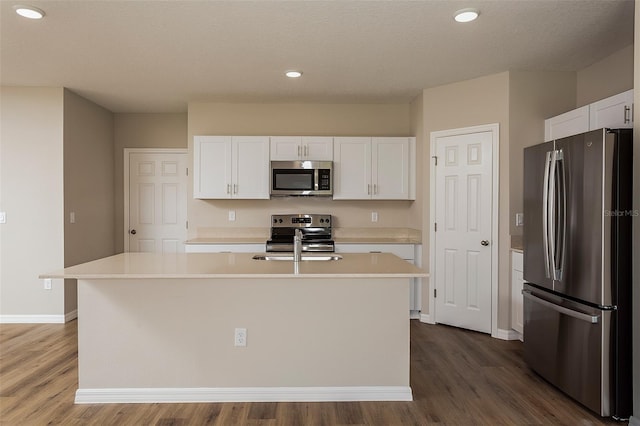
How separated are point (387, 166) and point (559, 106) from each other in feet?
6.00

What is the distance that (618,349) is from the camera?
2.54 m

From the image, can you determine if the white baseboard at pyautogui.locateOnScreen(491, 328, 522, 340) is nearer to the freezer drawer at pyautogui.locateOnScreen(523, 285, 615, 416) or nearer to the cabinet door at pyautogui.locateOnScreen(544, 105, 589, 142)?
the freezer drawer at pyautogui.locateOnScreen(523, 285, 615, 416)

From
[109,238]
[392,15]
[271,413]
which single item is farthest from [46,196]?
[392,15]

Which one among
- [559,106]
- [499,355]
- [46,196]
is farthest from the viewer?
[46,196]

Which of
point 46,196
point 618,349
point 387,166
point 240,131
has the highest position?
point 240,131

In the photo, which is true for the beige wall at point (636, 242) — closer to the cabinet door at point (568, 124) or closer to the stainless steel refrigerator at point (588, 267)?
the stainless steel refrigerator at point (588, 267)

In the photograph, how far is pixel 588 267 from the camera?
2.62 m

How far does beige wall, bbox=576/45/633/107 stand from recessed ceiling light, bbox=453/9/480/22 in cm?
153

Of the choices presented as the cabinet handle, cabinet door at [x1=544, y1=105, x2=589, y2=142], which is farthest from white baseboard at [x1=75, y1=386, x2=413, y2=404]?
cabinet door at [x1=544, y1=105, x2=589, y2=142]

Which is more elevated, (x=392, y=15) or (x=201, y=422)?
(x=392, y=15)

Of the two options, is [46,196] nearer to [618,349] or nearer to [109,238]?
[109,238]

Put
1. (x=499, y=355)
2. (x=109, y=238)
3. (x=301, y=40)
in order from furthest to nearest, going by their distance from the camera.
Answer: (x=109, y=238) < (x=499, y=355) < (x=301, y=40)

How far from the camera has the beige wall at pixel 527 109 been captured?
13.4 feet

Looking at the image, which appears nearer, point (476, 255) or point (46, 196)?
point (476, 255)
